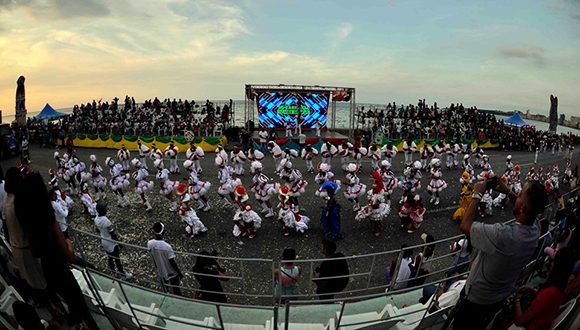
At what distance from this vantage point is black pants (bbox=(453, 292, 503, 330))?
3.27m

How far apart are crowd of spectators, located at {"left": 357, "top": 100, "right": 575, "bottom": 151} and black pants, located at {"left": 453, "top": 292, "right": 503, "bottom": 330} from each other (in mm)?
26527

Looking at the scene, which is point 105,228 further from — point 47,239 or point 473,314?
point 473,314

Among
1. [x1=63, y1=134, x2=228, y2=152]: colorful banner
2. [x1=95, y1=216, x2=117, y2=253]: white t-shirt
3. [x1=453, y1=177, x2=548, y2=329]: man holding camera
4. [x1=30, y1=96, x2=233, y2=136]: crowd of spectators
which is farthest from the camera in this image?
[x1=30, y1=96, x2=233, y2=136]: crowd of spectators

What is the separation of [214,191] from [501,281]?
43.5 feet

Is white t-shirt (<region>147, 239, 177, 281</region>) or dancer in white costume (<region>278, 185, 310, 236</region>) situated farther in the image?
dancer in white costume (<region>278, 185, 310, 236</region>)

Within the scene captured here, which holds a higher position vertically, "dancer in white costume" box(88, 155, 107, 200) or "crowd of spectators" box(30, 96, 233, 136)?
"crowd of spectators" box(30, 96, 233, 136)

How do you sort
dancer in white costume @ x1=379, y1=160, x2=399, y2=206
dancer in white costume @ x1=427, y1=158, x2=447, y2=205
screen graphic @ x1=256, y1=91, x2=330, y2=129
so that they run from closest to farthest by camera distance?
dancer in white costume @ x1=379, y1=160, x2=399, y2=206 → dancer in white costume @ x1=427, y1=158, x2=447, y2=205 → screen graphic @ x1=256, y1=91, x2=330, y2=129

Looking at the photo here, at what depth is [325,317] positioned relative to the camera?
4.62 meters

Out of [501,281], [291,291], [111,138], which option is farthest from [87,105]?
[501,281]

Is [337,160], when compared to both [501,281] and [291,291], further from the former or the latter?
[501,281]

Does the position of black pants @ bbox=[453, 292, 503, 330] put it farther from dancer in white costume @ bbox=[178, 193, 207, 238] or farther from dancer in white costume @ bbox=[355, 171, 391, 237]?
dancer in white costume @ bbox=[178, 193, 207, 238]

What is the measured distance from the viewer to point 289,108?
29531 millimetres

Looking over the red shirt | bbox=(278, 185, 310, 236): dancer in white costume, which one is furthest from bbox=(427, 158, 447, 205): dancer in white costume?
the red shirt

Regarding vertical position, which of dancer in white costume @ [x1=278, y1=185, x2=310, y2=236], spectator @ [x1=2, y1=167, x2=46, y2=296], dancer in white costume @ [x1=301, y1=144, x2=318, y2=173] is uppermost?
spectator @ [x1=2, y1=167, x2=46, y2=296]
